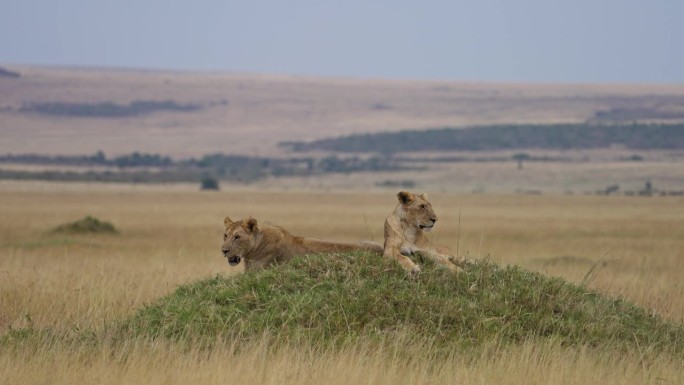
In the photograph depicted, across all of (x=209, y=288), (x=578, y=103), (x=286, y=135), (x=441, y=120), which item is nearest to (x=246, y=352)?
(x=209, y=288)

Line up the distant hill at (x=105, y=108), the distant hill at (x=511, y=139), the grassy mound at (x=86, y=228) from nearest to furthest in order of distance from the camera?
the grassy mound at (x=86, y=228), the distant hill at (x=511, y=139), the distant hill at (x=105, y=108)

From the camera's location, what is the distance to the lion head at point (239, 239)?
11.7 metres

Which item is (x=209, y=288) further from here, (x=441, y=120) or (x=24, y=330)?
(x=441, y=120)

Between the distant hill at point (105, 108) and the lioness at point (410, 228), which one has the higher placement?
the lioness at point (410, 228)

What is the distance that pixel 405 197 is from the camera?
34.4 ft

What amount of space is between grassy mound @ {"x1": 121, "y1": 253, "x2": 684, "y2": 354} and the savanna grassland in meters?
0.17

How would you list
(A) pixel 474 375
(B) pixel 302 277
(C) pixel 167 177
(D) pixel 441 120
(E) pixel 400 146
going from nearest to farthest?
(A) pixel 474 375, (B) pixel 302 277, (C) pixel 167 177, (E) pixel 400 146, (D) pixel 441 120

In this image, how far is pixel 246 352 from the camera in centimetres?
→ 900

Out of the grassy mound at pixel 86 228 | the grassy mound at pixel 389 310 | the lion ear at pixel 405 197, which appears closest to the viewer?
the grassy mound at pixel 389 310

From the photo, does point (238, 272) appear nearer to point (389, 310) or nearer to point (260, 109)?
point (389, 310)

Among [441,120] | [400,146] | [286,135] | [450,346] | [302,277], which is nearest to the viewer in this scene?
[450,346]

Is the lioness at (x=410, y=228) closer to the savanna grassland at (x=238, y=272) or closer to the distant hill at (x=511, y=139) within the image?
the savanna grassland at (x=238, y=272)

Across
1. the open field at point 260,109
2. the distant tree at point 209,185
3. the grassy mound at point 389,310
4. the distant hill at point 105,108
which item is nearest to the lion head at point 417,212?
the grassy mound at point 389,310

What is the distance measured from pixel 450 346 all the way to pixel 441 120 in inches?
5593
